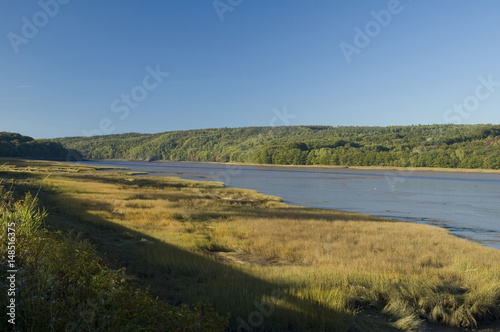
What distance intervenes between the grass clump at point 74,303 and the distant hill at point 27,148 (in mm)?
156631

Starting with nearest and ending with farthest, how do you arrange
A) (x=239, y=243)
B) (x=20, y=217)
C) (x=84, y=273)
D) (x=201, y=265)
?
(x=84, y=273), (x=20, y=217), (x=201, y=265), (x=239, y=243)

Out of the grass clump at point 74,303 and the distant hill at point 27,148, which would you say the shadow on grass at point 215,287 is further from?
the distant hill at point 27,148

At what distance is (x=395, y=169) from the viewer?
523 ft

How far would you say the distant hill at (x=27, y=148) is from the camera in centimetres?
14623

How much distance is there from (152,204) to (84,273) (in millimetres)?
23821

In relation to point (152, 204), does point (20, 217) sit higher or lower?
higher

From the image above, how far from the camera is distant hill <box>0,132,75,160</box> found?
146225 mm

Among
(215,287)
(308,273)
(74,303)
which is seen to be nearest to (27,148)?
(308,273)

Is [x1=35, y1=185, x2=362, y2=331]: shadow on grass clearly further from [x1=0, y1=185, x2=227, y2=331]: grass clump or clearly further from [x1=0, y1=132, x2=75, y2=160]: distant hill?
[x1=0, y1=132, x2=75, y2=160]: distant hill

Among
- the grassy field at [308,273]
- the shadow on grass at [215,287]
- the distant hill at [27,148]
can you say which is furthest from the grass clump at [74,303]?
the distant hill at [27,148]

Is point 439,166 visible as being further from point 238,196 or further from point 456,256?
point 456,256

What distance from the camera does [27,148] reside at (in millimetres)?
167625

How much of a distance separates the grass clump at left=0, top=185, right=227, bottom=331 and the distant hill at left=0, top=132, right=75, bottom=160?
514 feet

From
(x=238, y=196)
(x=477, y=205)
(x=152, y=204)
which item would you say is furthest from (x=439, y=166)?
(x=152, y=204)
